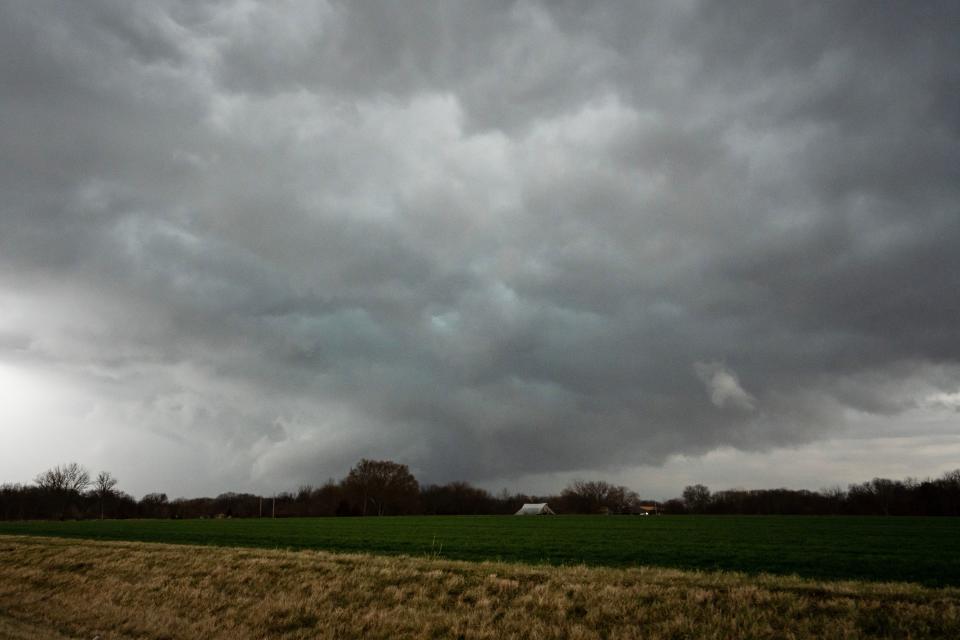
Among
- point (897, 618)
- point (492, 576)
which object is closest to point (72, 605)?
point (492, 576)

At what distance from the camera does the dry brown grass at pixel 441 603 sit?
48.9 feet

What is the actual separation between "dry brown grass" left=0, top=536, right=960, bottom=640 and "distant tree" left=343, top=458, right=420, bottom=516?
163107mm

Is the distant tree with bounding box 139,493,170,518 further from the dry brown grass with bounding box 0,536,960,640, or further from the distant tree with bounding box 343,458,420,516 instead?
Answer: the dry brown grass with bounding box 0,536,960,640

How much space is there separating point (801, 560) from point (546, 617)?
758 inches

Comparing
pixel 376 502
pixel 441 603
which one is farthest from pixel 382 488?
pixel 441 603

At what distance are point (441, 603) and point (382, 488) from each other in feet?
582

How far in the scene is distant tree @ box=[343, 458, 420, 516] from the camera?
610 ft

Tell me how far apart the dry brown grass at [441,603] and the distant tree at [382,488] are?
16311 centimetres

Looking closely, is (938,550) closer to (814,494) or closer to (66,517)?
(814,494)

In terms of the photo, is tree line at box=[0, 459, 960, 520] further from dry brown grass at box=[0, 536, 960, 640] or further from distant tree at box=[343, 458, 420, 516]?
dry brown grass at box=[0, 536, 960, 640]

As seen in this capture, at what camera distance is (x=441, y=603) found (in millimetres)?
18781

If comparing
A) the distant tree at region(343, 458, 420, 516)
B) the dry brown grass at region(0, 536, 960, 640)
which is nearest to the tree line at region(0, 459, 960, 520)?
the distant tree at region(343, 458, 420, 516)

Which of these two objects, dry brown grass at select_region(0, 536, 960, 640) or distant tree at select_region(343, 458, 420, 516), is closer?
dry brown grass at select_region(0, 536, 960, 640)

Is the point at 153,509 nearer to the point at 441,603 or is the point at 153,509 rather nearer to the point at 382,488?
the point at 382,488
